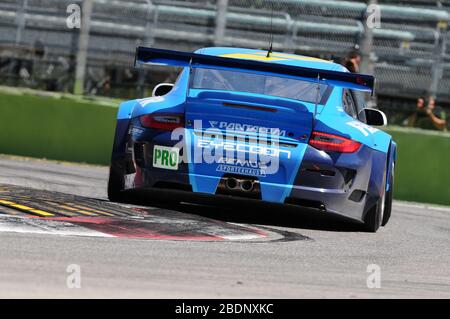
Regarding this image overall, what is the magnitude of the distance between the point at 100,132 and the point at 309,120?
7223 mm

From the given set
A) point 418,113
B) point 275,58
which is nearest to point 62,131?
point 418,113

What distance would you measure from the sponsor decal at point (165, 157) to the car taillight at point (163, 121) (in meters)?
0.15

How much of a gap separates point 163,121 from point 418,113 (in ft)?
24.7

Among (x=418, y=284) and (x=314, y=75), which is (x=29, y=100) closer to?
(x=314, y=75)

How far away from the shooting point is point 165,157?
8688 millimetres

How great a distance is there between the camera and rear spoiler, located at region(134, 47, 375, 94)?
8.84m

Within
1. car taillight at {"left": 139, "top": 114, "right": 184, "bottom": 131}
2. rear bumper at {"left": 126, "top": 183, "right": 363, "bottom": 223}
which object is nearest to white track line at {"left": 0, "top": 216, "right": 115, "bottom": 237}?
rear bumper at {"left": 126, "top": 183, "right": 363, "bottom": 223}

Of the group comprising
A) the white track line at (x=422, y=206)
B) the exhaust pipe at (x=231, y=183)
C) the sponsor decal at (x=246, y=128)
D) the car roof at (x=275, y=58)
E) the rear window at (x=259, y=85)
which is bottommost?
the white track line at (x=422, y=206)

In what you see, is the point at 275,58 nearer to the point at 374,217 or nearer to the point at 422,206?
the point at 374,217

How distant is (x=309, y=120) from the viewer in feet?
28.6

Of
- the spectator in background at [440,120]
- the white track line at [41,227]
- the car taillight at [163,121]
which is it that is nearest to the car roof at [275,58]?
the car taillight at [163,121]

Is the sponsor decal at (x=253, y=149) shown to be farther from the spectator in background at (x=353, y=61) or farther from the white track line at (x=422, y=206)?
the spectator in background at (x=353, y=61)

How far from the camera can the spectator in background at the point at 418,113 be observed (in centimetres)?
1553

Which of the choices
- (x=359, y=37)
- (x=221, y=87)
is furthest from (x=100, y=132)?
(x=221, y=87)
